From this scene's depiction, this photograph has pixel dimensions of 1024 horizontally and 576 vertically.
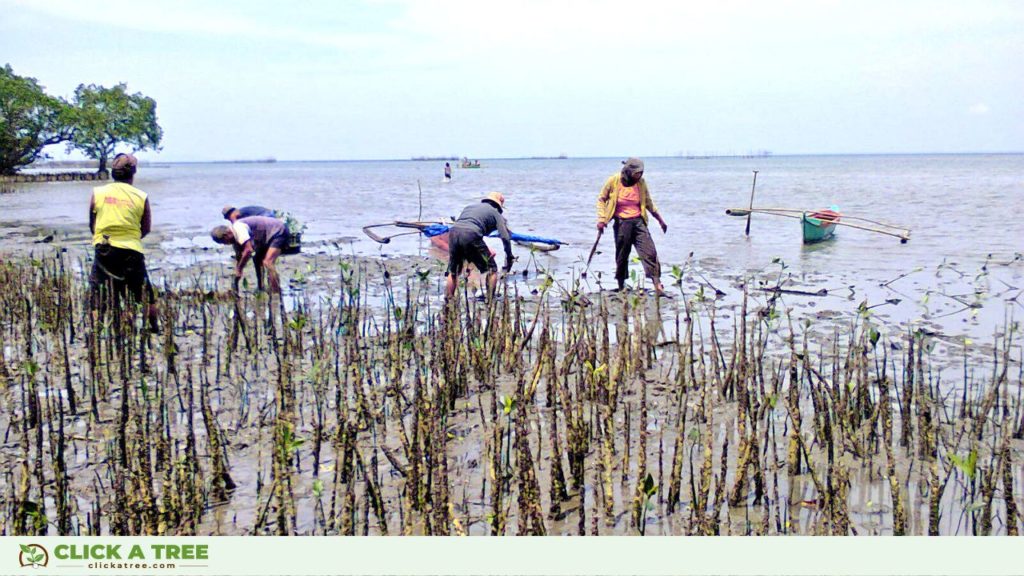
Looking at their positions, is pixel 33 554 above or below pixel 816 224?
below

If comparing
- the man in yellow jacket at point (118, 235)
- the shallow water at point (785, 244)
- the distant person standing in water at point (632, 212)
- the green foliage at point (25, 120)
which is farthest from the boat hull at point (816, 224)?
the green foliage at point (25, 120)

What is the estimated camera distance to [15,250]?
13.7 meters

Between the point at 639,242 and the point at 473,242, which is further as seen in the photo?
the point at 639,242

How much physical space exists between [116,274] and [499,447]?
163 inches

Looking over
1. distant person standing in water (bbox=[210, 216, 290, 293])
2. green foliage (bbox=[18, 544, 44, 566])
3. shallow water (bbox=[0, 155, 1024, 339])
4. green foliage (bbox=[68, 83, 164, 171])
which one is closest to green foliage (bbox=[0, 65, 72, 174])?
green foliage (bbox=[68, 83, 164, 171])

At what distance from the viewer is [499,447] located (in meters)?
3.42

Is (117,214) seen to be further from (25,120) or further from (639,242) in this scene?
(25,120)

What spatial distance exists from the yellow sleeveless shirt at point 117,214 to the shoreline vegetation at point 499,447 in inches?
24.3

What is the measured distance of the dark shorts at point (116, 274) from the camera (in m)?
6.18

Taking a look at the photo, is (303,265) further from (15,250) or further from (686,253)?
(686,253)

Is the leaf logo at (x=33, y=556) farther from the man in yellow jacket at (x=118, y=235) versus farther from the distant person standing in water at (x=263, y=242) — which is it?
the distant person standing in water at (x=263, y=242)

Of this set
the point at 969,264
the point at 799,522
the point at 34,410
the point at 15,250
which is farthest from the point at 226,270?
the point at 969,264

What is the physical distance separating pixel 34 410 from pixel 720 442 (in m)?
3.70

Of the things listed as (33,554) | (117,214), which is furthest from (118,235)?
(33,554)
